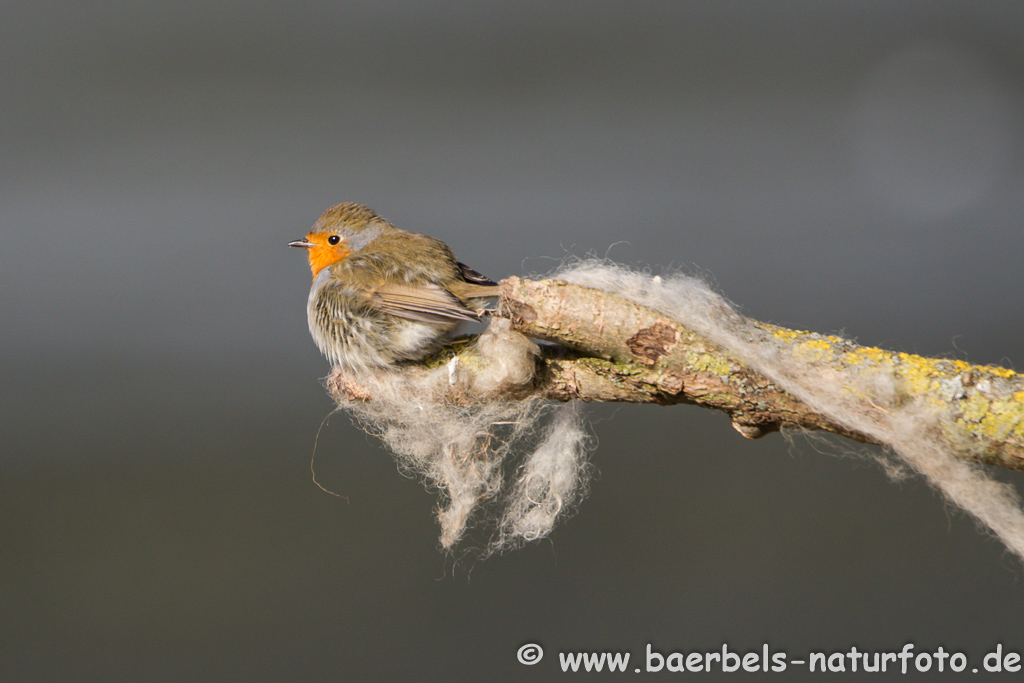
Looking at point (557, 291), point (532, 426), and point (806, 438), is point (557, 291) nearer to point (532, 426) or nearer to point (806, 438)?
point (532, 426)

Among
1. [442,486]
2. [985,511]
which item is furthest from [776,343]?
[442,486]

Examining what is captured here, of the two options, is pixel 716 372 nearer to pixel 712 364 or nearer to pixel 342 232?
pixel 712 364

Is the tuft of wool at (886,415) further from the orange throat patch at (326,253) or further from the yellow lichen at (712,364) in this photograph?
the orange throat patch at (326,253)

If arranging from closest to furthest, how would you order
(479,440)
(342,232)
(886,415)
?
(886,415), (479,440), (342,232)

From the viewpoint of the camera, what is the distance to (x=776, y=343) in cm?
124

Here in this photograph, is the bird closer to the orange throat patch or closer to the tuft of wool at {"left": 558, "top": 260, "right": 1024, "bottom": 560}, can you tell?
the orange throat patch

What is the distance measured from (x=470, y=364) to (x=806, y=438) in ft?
2.15

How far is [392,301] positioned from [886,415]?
1.03m

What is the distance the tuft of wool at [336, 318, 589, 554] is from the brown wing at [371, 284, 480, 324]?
0.36 feet

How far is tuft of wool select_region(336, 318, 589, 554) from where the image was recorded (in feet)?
4.83

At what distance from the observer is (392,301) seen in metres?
1.68

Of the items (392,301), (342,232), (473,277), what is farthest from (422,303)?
(342,232)

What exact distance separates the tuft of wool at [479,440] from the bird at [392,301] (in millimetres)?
64

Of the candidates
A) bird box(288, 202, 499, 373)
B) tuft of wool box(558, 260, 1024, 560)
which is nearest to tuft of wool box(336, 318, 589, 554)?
bird box(288, 202, 499, 373)
